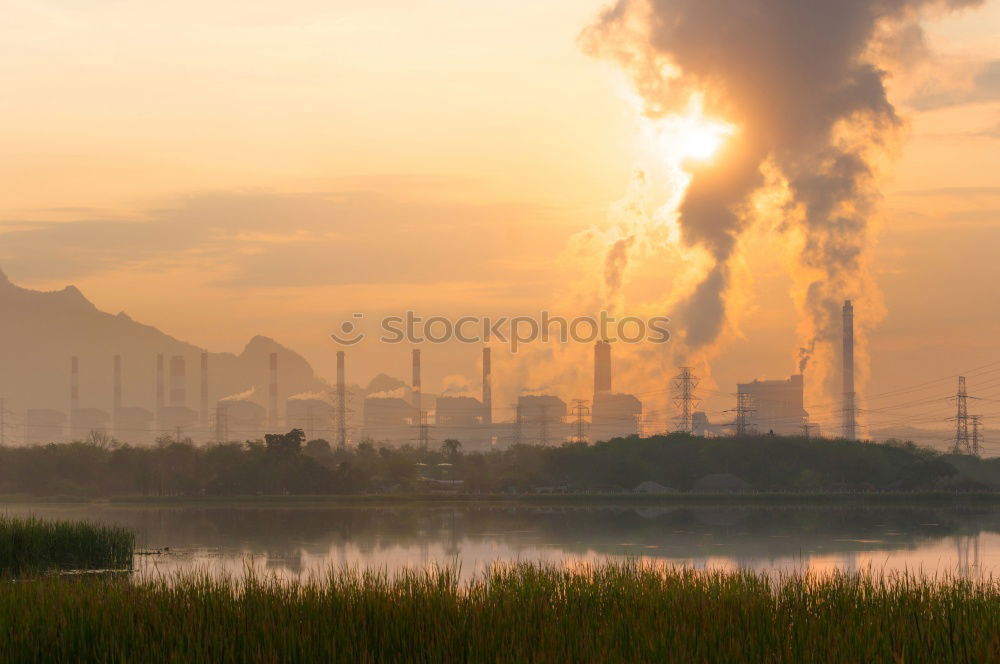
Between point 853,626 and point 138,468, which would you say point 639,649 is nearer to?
point 853,626

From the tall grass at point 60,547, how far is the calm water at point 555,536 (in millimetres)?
2524

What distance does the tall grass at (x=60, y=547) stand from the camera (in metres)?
50.3

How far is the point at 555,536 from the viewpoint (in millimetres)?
99875

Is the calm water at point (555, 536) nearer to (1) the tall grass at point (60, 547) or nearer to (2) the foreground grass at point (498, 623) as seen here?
(1) the tall grass at point (60, 547)

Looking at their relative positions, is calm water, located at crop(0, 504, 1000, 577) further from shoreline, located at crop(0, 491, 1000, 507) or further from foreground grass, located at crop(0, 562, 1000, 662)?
foreground grass, located at crop(0, 562, 1000, 662)

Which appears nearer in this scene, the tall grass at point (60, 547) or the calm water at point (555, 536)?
the tall grass at point (60, 547)

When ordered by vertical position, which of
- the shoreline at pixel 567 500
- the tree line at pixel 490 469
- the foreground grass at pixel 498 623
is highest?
the foreground grass at pixel 498 623

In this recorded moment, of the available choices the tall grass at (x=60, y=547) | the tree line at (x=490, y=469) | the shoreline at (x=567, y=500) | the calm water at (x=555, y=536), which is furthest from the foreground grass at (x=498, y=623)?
the tree line at (x=490, y=469)

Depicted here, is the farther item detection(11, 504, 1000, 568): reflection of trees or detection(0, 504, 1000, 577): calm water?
detection(11, 504, 1000, 568): reflection of trees

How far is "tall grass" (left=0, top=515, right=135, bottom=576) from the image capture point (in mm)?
50312

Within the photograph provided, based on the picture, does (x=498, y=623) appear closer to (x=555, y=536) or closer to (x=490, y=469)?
(x=555, y=536)

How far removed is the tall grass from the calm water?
8.28ft

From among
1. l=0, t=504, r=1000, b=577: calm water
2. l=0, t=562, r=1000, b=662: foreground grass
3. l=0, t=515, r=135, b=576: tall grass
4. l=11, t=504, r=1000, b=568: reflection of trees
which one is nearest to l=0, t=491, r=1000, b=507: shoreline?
l=11, t=504, r=1000, b=568: reflection of trees

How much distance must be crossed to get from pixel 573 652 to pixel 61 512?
396 feet
